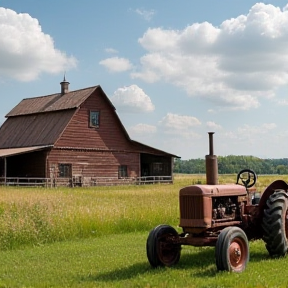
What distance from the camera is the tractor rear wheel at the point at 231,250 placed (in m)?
8.70

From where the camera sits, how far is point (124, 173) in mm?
45625

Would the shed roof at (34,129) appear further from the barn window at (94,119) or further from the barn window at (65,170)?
the barn window at (65,170)

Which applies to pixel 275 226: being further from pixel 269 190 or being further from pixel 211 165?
pixel 211 165

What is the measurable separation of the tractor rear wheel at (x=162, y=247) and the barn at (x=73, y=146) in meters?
29.7

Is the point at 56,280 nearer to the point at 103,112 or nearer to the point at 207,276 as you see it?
the point at 207,276

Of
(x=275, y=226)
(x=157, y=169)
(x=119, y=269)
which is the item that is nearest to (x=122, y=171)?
(x=157, y=169)

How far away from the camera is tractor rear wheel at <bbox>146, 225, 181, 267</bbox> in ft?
31.0

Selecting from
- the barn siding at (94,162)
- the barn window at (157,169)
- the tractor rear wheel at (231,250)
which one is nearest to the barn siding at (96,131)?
the barn siding at (94,162)

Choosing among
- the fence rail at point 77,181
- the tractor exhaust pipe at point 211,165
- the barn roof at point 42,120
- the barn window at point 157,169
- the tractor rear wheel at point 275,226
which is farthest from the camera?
the barn window at point 157,169

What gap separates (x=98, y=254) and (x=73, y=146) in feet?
101

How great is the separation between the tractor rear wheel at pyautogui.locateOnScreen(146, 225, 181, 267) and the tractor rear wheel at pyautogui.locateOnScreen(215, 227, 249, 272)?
119 centimetres

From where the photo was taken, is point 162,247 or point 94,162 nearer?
point 162,247

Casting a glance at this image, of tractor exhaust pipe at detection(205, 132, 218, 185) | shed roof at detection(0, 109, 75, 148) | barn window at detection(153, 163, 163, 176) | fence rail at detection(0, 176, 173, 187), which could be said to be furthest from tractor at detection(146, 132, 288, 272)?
barn window at detection(153, 163, 163, 176)

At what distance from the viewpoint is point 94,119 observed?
43.6 meters
